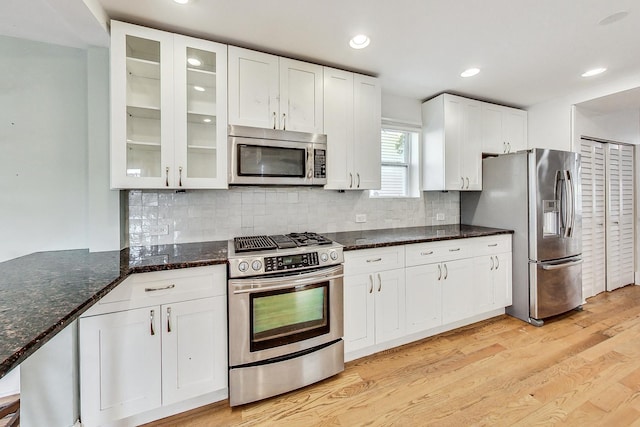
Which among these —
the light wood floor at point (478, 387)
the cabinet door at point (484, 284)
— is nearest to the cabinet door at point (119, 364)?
the light wood floor at point (478, 387)

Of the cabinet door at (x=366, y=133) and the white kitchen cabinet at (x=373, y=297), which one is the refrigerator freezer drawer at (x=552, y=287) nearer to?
the white kitchen cabinet at (x=373, y=297)

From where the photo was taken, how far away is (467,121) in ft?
10.5

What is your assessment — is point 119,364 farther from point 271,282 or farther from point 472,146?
point 472,146

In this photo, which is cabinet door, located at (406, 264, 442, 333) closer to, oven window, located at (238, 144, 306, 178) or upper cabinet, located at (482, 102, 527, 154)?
oven window, located at (238, 144, 306, 178)

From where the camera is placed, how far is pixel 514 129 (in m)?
3.53

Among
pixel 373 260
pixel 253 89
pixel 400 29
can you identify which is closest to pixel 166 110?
pixel 253 89

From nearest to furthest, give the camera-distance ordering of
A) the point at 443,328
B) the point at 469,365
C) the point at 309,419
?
the point at 309,419 < the point at 469,365 < the point at 443,328

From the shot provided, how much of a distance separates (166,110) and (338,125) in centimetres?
137

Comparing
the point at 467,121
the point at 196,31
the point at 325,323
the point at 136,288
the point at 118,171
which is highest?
the point at 196,31

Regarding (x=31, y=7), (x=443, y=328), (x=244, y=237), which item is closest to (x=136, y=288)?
(x=244, y=237)

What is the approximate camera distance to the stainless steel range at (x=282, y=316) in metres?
1.79

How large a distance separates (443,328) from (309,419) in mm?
1685

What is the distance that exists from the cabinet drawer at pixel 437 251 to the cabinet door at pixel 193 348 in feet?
5.31

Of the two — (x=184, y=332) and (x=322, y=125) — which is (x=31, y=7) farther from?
(x=184, y=332)
